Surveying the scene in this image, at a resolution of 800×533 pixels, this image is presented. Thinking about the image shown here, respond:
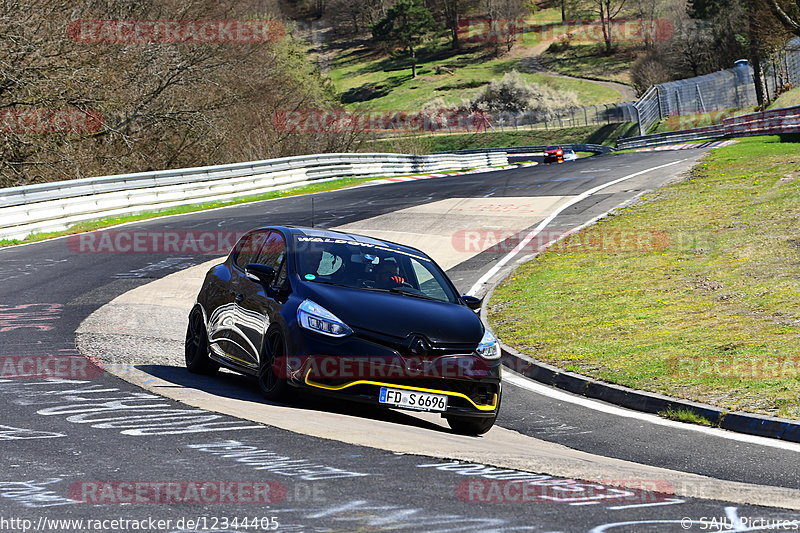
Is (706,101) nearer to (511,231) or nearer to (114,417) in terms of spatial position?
(511,231)

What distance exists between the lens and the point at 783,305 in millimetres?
13828

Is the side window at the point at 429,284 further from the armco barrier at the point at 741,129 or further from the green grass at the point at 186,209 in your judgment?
the armco barrier at the point at 741,129

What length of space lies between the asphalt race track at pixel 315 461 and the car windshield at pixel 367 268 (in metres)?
1.17

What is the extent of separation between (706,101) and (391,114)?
60934 mm

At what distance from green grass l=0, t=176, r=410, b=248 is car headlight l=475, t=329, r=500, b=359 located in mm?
16177

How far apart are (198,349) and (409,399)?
3052 millimetres

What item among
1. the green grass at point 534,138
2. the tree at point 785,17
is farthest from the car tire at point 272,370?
the green grass at point 534,138

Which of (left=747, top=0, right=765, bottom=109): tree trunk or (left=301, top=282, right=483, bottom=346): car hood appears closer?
(left=301, top=282, right=483, bottom=346): car hood

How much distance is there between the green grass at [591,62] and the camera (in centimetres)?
13050

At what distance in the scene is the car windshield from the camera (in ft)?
30.3

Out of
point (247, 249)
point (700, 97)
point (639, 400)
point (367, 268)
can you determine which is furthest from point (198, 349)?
point (700, 97)

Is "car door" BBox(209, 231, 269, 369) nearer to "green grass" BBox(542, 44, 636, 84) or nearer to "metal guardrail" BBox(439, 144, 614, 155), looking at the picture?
"metal guardrail" BBox(439, 144, 614, 155)

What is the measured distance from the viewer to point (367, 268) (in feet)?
31.0

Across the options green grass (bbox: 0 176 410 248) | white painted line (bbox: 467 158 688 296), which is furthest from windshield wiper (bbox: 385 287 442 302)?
green grass (bbox: 0 176 410 248)
